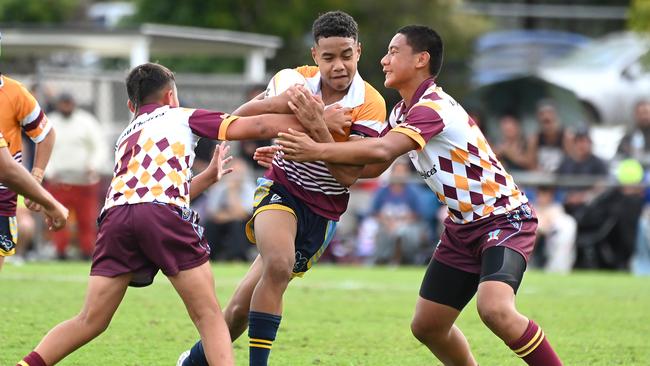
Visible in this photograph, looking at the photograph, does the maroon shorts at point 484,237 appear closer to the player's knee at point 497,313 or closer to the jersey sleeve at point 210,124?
the player's knee at point 497,313

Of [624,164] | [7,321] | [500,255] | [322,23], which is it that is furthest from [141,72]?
[624,164]

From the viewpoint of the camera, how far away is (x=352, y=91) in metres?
7.32

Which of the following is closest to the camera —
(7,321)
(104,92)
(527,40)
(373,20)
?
(7,321)

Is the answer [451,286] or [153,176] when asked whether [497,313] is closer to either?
[451,286]

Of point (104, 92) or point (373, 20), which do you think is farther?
point (373, 20)

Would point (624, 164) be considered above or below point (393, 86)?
below

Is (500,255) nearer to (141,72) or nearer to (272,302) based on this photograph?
(272,302)

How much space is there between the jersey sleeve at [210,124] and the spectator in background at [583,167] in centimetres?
1186

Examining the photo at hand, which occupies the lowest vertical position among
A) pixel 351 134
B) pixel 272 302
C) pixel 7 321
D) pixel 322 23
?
pixel 7 321

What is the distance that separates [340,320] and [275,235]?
11.7ft

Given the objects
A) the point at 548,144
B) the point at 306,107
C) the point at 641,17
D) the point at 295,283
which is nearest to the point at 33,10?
the point at 641,17

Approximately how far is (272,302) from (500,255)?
131cm

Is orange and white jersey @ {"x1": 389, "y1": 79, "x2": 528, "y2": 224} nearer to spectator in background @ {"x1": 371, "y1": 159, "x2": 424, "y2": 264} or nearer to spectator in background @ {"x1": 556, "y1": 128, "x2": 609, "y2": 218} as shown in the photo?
spectator in background @ {"x1": 371, "y1": 159, "x2": 424, "y2": 264}

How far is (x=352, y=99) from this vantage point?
Answer: 288 inches
